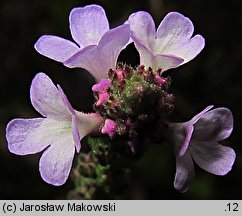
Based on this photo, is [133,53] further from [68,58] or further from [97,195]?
[68,58]

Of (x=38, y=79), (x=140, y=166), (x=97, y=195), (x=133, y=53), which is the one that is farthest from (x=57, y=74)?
(x=38, y=79)

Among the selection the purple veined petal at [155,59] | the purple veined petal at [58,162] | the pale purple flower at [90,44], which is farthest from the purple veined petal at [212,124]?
the purple veined petal at [58,162]

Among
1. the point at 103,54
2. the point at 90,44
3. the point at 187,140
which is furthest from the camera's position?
the point at 90,44

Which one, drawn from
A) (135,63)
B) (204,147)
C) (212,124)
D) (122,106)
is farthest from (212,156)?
(135,63)

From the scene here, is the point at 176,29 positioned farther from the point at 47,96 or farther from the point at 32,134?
the point at 32,134

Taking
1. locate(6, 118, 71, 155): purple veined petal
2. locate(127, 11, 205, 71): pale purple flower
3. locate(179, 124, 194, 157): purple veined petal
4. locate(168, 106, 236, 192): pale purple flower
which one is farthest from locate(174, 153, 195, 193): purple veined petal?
locate(6, 118, 71, 155): purple veined petal

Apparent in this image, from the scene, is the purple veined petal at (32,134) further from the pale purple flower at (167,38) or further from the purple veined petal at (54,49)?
the pale purple flower at (167,38)
